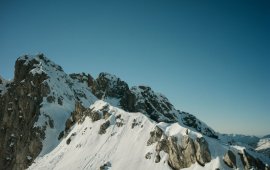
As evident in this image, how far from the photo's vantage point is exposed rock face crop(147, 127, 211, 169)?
159ft

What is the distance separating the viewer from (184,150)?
50.8 metres

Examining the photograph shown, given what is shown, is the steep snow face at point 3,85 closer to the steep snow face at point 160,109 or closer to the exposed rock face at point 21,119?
the exposed rock face at point 21,119

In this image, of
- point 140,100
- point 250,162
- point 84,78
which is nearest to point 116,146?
point 250,162

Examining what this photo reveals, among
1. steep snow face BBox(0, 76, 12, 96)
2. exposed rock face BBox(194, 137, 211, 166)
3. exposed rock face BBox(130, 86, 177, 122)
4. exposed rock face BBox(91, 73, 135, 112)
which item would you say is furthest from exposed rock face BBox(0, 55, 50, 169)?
exposed rock face BBox(130, 86, 177, 122)

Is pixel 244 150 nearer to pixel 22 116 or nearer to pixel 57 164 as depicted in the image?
pixel 57 164

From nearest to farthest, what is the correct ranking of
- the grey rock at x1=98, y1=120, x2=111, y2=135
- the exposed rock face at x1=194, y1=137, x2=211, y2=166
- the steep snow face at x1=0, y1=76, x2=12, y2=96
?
the exposed rock face at x1=194, y1=137, x2=211, y2=166, the grey rock at x1=98, y1=120, x2=111, y2=135, the steep snow face at x1=0, y1=76, x2=12, y2=96

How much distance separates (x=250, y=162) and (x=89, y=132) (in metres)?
39.4

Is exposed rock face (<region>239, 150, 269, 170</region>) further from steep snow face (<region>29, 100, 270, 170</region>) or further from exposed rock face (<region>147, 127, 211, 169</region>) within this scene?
exposed rock face (<region>147, 127, 211, 169</region>)

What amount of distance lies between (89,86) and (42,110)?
54.7 m

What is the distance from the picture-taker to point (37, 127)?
80500mm

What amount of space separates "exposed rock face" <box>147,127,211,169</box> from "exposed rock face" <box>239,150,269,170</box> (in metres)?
5.78

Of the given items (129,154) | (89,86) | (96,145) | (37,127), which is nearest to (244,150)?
(129,154)

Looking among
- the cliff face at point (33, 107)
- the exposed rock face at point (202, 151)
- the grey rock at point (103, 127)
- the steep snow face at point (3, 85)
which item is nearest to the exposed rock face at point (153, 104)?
the cliff face at point (33, 107)

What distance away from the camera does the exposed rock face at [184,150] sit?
48.4m
